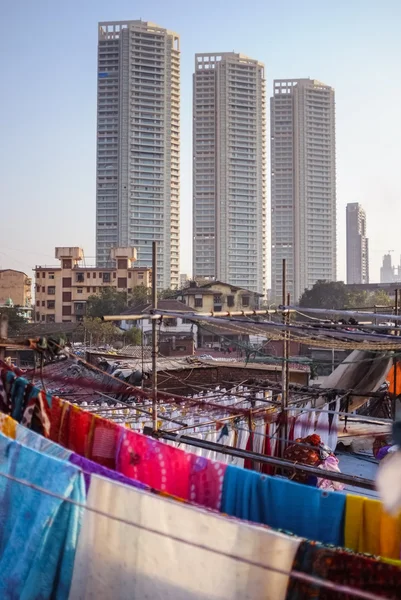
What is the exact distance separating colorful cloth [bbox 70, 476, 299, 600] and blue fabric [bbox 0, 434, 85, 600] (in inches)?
1.8

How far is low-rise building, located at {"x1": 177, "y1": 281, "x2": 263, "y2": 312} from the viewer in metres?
33.9

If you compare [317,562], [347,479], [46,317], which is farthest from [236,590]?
[46,317]

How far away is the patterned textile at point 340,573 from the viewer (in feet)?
4.83

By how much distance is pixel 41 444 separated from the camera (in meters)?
2.29

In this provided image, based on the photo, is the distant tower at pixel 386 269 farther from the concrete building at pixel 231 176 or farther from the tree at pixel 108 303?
the tree at pixel 108 303

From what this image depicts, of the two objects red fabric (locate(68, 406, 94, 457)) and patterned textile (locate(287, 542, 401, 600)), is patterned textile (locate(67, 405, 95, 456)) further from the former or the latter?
patterned textile (locate(287, 542, 401, 600))

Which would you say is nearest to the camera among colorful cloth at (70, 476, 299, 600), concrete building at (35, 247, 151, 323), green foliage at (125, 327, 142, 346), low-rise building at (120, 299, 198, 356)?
colorful cloth at (70, 476, 299, 600)

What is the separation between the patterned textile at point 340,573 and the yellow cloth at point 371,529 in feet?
1.44

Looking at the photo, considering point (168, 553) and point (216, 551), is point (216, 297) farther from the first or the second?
point (216, 551)

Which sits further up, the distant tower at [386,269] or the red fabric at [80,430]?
the distant tower at [386,269]

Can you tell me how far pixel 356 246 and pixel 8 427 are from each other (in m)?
87.2

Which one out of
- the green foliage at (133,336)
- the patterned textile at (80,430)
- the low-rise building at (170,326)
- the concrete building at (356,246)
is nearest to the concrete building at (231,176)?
the low-rise building at (170,326)

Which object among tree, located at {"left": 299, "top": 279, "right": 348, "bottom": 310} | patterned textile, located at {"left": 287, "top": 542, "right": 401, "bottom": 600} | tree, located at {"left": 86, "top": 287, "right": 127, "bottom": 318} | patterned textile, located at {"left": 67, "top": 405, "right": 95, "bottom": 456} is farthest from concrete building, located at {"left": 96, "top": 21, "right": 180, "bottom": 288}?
patterned textile, located at {"left": 287, "top": 542, "right": 401, "bottom": 600}

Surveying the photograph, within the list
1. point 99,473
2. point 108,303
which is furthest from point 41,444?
point 108,303
